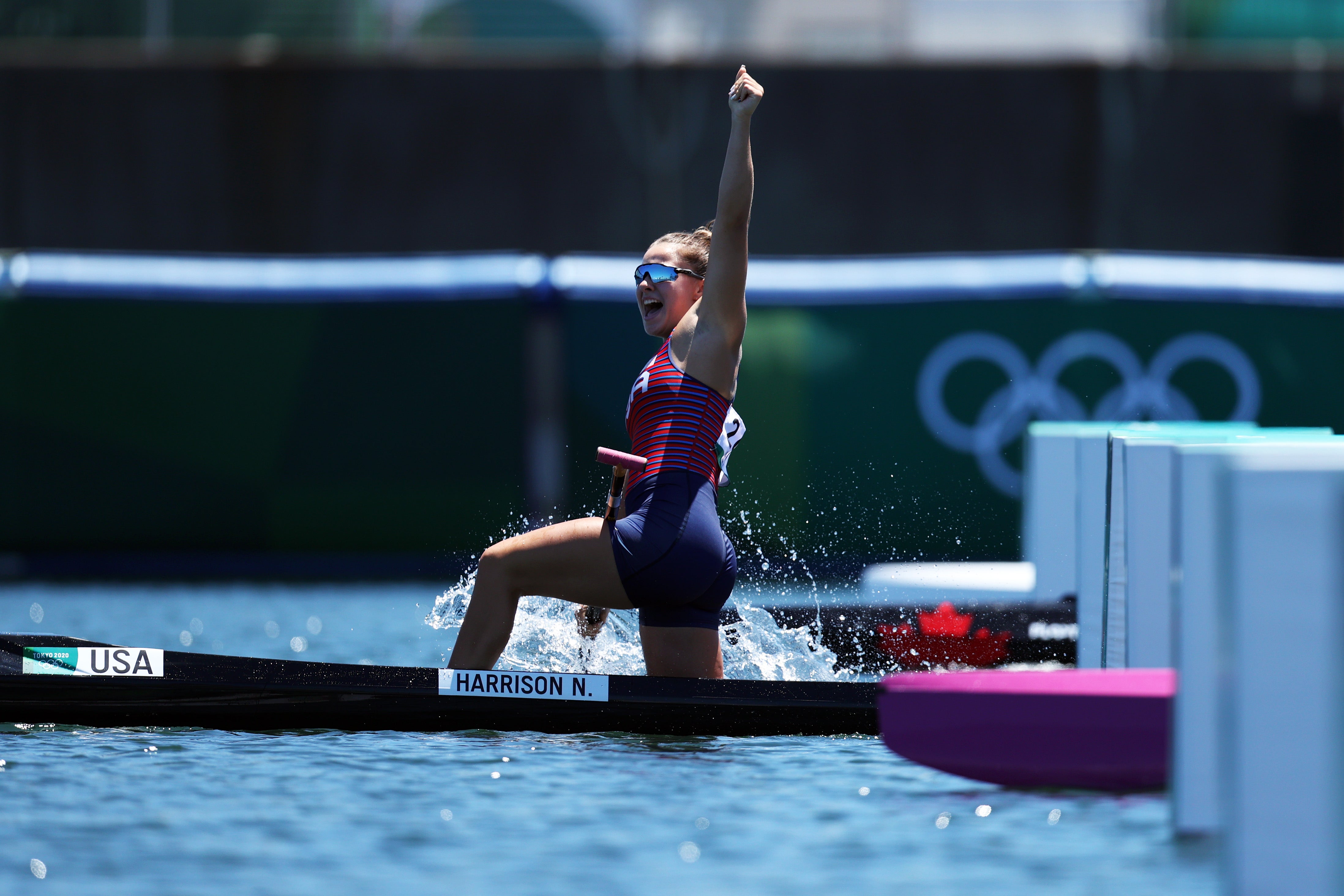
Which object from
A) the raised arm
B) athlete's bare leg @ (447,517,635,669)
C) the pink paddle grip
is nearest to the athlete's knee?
athlete's bare leg @ (447,517,635,669)

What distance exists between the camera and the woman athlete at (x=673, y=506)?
5.79m

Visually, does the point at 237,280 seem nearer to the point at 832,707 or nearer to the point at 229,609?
the point at 229,609

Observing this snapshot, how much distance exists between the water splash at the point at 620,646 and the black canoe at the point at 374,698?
0.87m

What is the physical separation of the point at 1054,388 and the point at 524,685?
25.7 feet

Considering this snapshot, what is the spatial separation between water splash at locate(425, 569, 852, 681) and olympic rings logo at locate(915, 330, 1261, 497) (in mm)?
5314

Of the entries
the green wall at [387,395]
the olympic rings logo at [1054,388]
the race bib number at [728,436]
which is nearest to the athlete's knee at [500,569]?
the race bib number at [728,436]

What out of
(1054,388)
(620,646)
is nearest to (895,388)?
(1054,388)

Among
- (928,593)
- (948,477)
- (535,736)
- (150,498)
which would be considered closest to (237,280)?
(150,498)

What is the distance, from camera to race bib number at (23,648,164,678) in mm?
6102

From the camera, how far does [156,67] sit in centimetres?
1559

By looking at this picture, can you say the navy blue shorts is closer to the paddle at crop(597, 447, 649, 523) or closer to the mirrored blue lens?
the paddle at crop(597, 447, 649, 523)

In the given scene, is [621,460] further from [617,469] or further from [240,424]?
[240,424]

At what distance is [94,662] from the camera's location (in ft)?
20.1

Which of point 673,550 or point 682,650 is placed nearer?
point 673,550
